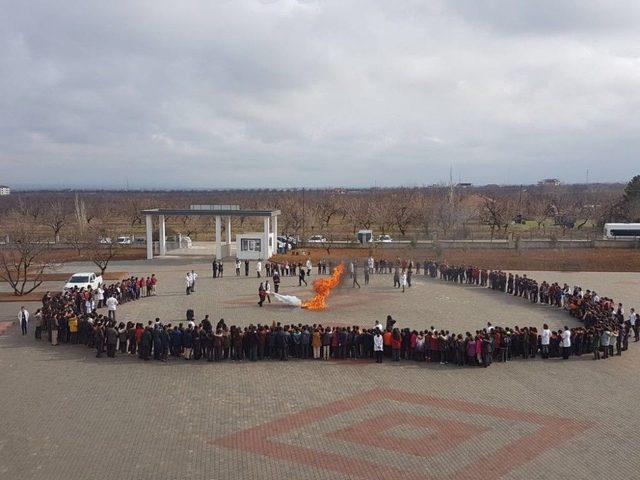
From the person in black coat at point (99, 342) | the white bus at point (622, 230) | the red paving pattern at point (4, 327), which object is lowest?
the red paving pattern at point (4, 327)

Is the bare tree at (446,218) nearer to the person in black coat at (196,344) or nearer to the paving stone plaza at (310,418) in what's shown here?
the paving stone plaza at (310,418)

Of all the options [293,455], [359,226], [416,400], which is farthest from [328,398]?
[359,226]

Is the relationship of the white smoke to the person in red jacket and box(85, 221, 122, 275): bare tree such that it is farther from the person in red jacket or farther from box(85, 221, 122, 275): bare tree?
box(85, 221, 122, 275): bare tree

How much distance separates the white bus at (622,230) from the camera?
56.7m

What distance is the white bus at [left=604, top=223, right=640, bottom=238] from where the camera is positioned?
56.7 metres

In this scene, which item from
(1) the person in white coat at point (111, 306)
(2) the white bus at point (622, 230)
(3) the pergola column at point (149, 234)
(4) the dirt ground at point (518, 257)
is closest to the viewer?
(1) the person in white coat at point (111, 306)

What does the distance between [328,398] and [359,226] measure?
6771 cm

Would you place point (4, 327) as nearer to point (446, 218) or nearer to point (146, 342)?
point (146, 342)

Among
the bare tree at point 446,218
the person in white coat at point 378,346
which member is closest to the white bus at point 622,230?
the bare tree at point 446,218

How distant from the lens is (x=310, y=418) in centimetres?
1362

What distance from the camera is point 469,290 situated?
31.3 m

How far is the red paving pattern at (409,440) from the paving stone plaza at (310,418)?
4 centimetres

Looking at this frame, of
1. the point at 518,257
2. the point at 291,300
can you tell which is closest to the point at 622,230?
the point at 518,257

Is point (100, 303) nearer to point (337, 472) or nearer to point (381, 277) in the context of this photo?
point (381, 277)
